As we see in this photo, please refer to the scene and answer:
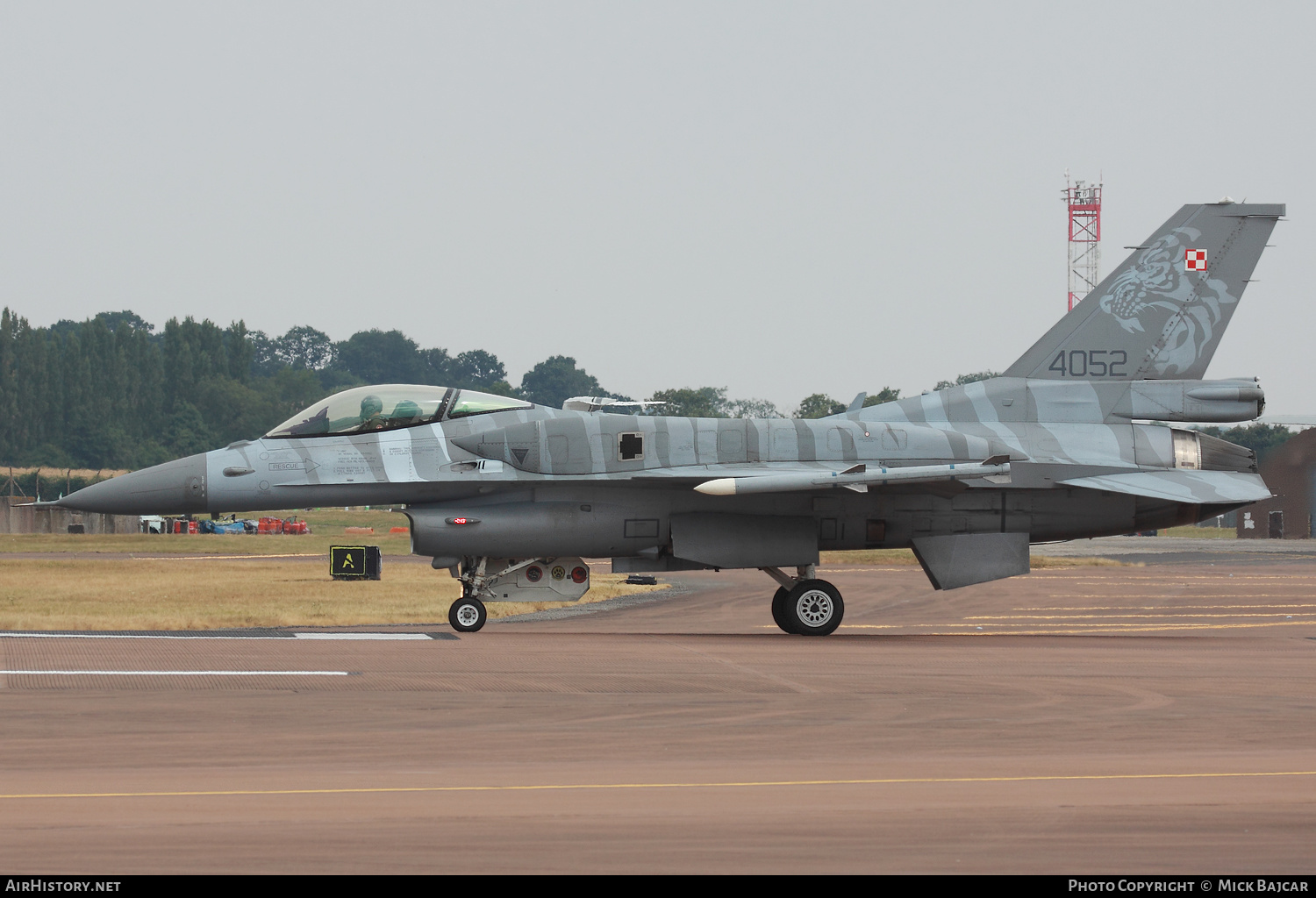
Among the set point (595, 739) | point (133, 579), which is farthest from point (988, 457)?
point (133, 579)

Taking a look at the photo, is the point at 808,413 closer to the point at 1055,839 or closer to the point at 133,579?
the point at 133,579

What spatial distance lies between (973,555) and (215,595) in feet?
53.4

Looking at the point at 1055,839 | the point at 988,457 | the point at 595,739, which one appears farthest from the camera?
the point at 988,457

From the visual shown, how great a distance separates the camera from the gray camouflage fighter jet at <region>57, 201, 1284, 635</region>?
52.3 ft

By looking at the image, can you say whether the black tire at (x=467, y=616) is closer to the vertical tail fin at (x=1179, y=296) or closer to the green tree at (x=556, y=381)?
the vertical tail fin at (x=1179, y=296)

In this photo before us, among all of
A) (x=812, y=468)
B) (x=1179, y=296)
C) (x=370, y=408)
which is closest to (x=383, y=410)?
(x=370, y=408)

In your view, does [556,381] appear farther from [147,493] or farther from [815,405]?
[147,493]

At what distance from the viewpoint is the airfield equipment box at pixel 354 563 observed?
3225 cm

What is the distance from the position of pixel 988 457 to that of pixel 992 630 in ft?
10.6

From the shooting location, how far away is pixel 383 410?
16312mm

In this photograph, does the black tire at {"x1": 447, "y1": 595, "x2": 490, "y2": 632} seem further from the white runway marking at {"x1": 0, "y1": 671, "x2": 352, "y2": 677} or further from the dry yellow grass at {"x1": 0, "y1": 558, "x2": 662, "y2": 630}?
the white runway marking at {"x1": 0, "y1": 671, "x2": 352, "y2": 677}

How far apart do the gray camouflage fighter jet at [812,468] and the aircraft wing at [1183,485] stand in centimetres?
3

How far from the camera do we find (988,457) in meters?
16.0

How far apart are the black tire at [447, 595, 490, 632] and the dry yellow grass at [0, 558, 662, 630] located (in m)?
3.00
